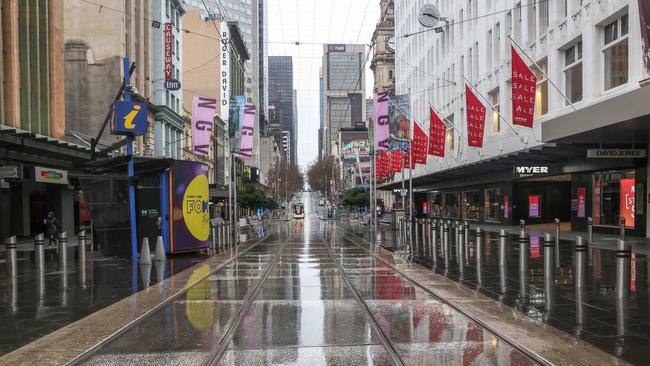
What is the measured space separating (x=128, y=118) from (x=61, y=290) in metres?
6.39

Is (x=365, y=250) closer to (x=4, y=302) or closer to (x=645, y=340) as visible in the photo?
(x=4, y=302)

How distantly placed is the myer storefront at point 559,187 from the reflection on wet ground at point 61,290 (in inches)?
602

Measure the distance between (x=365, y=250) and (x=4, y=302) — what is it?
14874mm

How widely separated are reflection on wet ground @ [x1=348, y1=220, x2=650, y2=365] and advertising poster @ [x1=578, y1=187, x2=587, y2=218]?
950 centimetres

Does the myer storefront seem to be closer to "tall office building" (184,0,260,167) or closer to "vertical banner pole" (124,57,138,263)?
"vertical banner pole" (124,57,138,263)

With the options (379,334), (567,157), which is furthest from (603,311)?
(567,157)

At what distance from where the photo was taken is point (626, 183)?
982 inches

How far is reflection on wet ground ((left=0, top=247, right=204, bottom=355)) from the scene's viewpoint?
28.6 feet

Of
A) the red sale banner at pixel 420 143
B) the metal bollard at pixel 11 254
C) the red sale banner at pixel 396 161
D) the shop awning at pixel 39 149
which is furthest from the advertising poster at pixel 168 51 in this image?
the metal bollard at pixel 11 254

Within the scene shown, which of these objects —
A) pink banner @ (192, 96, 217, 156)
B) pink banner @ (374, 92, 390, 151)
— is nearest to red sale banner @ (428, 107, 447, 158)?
pink banner @ (374, 92, 390, 151)

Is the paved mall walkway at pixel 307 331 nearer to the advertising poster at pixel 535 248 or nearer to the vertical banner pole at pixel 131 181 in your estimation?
the vertical banner pole at pixel 131 181

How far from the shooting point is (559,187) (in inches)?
1554

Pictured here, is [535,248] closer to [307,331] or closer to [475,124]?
[475,124]

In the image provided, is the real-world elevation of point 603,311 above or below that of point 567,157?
below
